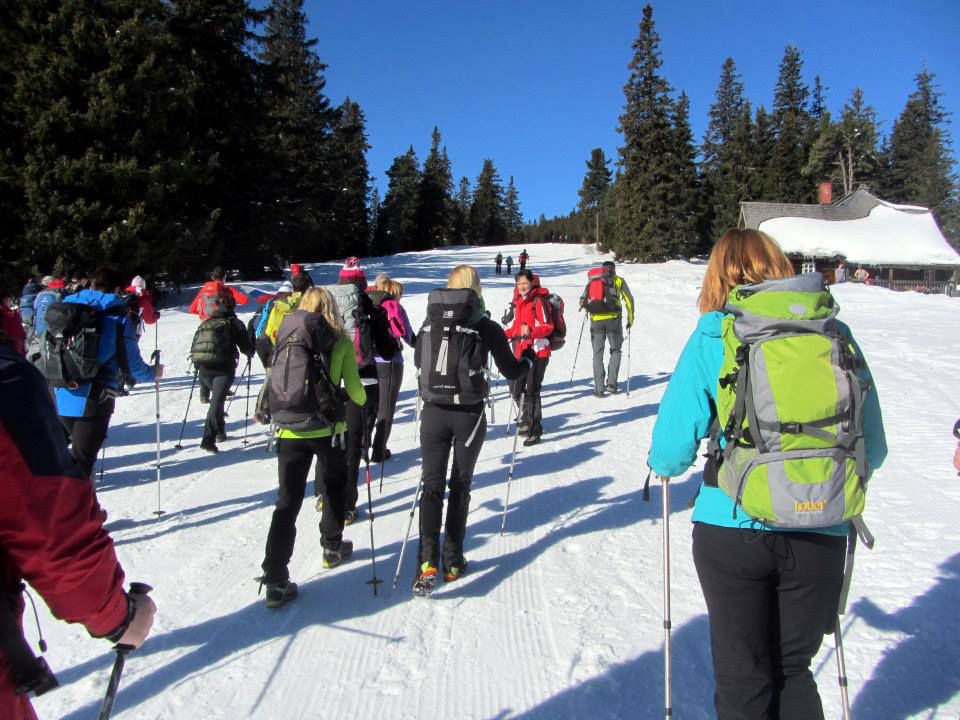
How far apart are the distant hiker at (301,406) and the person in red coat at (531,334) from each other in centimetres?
388

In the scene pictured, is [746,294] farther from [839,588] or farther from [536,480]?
[536,480]

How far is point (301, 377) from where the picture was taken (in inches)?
163

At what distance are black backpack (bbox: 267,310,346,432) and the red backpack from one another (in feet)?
23.3

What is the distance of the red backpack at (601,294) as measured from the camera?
1064 centimetres

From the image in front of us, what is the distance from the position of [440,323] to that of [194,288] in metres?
26.3

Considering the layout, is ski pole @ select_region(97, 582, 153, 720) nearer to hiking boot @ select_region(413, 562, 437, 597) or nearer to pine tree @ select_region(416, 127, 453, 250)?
hiking boot @ select_region(413, 562, 437, 597)

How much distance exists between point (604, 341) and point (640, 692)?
792 cm

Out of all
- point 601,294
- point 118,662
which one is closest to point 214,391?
point 601,294

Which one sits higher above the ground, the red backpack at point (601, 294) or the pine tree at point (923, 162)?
the pine tree at point (923, 162)

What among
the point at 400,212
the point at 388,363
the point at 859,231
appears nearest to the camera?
the point at 388,363

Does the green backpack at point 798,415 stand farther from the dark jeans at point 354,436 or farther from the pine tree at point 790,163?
the pine tree at point 790,163

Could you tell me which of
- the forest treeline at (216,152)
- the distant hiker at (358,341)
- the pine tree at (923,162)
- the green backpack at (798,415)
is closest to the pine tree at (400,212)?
the forest treeline at (216,152)

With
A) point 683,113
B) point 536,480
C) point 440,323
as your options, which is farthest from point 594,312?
point 683,113

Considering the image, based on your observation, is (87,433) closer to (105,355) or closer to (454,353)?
(105,355)
